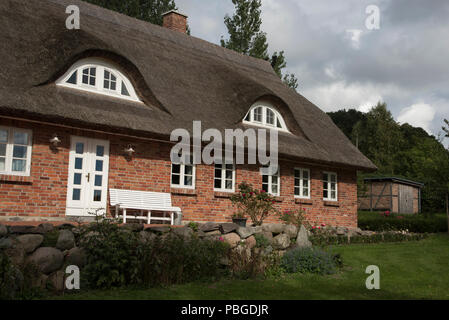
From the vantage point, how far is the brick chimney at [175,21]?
62.1 feet

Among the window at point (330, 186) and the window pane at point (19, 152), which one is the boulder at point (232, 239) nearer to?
the window pane at point (19, 152)

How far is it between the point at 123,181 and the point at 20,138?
255 centimetres

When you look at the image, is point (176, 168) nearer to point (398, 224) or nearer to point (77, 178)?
point (77, 178)

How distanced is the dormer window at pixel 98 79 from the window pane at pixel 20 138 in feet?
5.11

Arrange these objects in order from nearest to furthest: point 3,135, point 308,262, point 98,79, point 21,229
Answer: point 21,229 < point 308,262 < point 3,135 < point 98,79

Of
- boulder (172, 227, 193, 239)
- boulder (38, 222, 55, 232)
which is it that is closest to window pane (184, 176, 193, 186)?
boulder (172, 227, 193, 239)

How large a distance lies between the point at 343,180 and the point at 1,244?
42.6 feet

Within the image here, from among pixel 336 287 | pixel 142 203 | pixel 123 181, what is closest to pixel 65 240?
pixel 142 203

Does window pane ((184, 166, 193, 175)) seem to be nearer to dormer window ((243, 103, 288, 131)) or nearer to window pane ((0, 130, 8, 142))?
dormer window ((243, 103, 288, 131))

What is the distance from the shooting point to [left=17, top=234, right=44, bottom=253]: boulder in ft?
22.6

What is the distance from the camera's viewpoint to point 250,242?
951 cm

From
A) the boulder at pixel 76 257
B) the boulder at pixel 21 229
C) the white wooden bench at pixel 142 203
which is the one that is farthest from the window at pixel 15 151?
the boulder at pixel 76 257

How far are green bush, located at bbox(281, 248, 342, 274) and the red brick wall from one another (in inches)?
150
